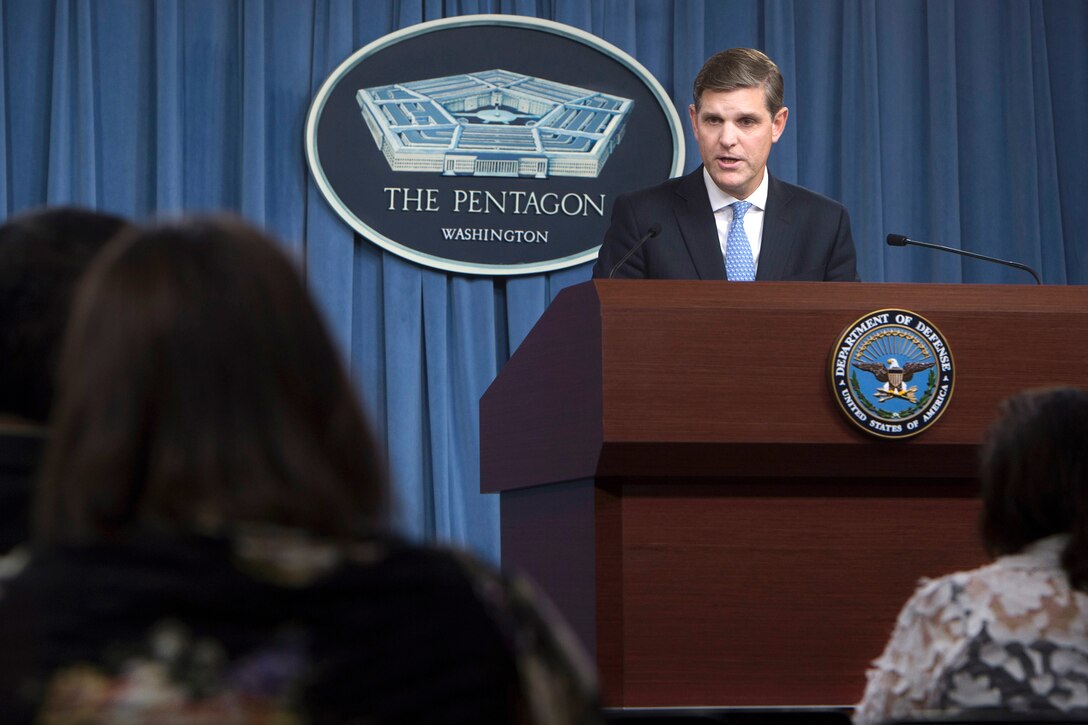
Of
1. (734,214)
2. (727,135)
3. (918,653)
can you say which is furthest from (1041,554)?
(727,135)

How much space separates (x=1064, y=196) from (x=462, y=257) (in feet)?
7.46

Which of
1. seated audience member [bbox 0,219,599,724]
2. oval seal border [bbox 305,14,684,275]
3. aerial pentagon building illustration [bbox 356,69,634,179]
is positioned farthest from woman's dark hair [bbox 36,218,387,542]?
aerial pentagon building illustration [bbox 356,69,634,179]

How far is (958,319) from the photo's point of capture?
2.29m

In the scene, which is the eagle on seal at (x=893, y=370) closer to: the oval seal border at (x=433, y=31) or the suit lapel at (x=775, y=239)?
the suit lapel at (x=775, y=239)

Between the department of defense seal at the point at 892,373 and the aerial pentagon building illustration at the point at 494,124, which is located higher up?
the aerial pentagon building illustration at the point at 494,124

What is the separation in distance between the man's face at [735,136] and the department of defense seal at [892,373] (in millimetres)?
1268

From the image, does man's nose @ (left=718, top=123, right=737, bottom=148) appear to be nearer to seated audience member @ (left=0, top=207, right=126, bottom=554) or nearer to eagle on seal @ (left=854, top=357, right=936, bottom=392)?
eagle on seal @ (left=854, top=357, right=936, bottom=392)

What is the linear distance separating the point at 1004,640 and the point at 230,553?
977 mm

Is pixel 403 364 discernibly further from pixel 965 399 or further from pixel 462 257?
pixel 965 399

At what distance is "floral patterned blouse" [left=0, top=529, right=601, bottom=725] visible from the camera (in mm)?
865

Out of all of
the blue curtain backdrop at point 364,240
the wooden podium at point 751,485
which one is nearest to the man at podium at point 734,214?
the wooden podium at point 751,485

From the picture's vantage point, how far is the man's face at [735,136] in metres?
3.49

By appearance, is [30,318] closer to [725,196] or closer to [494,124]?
[725,196]

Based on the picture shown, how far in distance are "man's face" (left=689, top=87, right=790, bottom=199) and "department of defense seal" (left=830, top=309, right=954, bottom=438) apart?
127 cm
